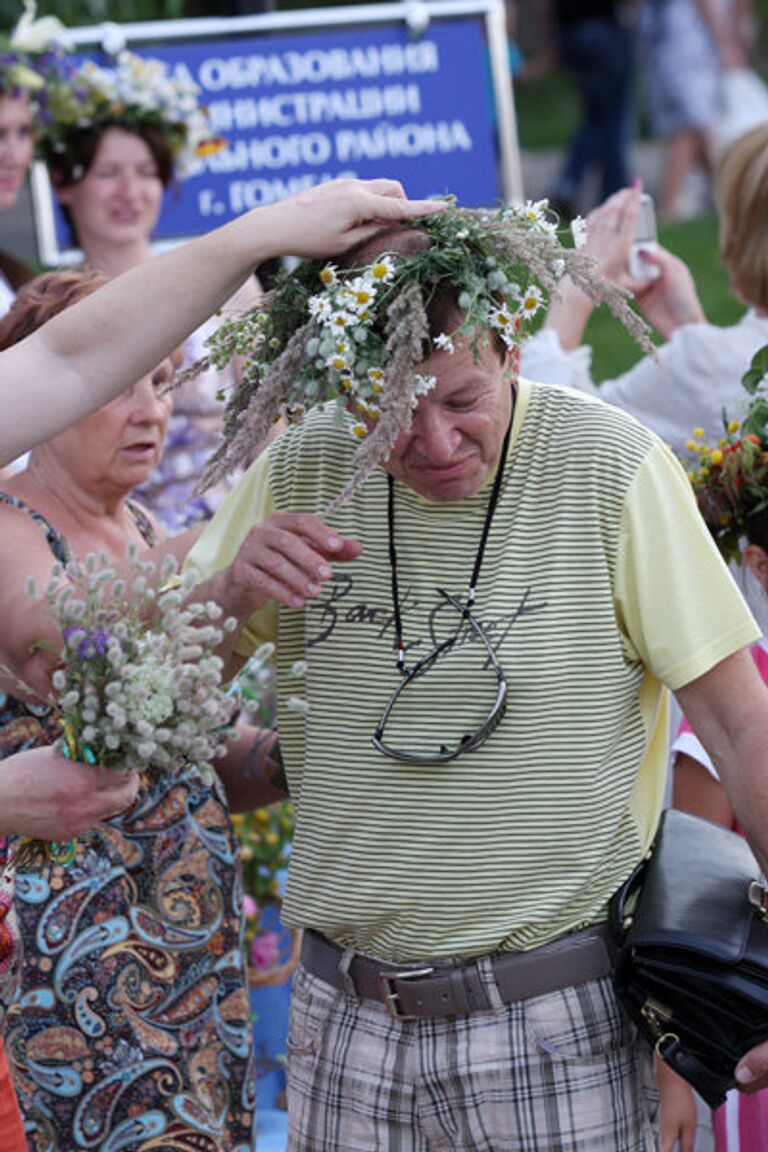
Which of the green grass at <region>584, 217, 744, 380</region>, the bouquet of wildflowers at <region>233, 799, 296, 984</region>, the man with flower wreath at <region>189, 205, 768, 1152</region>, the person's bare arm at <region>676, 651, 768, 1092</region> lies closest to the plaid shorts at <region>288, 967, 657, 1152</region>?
the man with flower wreath at <region>189, 205, 768, 1152</region>

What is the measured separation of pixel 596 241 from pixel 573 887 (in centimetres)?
208

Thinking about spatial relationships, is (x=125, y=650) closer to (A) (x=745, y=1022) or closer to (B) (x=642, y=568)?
(B) (x=642, y=568)

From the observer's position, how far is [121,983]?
335 cm

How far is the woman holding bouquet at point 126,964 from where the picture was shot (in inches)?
131

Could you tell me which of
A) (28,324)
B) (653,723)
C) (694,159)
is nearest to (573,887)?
(653,723)

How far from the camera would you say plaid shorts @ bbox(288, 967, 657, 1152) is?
116 inches

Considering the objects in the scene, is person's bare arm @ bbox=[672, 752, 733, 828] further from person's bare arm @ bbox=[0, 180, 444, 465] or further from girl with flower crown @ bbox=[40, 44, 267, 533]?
girl with flower crown @ bbox=[40, 44, 267, 533]

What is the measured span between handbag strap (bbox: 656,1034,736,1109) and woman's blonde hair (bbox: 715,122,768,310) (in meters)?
2.23

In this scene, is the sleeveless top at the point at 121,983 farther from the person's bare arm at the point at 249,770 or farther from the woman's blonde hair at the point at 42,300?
the woman's blonde hair at the point at 42,300

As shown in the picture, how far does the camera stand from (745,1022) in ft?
9.58

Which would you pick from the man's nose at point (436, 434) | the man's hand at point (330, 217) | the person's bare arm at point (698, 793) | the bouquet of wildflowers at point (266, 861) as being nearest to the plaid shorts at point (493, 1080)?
the person's bare arm at point (698, 793)

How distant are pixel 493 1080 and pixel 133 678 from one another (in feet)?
2.77

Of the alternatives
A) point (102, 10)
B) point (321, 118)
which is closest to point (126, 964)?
point (321, 118)

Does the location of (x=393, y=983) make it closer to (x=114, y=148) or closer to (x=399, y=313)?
(x=399, y=313)
